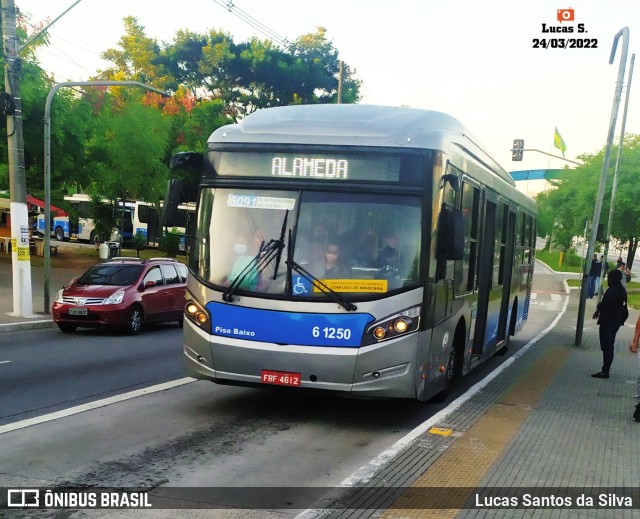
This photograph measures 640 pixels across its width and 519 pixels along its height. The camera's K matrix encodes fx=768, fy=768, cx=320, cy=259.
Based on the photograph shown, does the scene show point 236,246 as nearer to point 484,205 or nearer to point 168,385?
point 168,385

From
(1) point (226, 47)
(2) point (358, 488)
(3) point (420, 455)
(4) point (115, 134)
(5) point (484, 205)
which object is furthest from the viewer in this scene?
(1) point (226, 47)

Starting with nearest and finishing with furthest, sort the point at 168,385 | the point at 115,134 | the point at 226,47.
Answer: the point at 168,385, the point at 115,134, the point at 226,47

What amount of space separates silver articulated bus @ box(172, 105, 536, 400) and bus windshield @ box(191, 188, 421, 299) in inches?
0.4

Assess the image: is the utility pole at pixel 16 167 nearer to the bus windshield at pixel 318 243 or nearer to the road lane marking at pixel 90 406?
the road lane marking at pixel 90 406

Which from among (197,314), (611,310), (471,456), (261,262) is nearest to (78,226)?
(611,310)

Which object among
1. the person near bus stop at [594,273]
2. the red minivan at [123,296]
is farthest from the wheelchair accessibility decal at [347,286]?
the person near bus stop at [594,273]

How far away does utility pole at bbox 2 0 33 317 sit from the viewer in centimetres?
1709

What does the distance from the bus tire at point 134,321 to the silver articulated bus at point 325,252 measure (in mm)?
8470

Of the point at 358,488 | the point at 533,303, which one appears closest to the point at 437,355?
the point at 358,488

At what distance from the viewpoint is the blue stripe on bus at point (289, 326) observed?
7.79 m

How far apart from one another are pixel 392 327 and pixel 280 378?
1.27 meters

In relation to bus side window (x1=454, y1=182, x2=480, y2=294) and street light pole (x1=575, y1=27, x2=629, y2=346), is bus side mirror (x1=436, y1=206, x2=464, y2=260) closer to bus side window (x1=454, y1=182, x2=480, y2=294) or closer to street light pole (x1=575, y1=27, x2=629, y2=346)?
bus side window (x1=454, y1=182, x2=480, y2=294)

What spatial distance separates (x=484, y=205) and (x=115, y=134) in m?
30.6

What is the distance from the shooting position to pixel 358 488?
587cm
